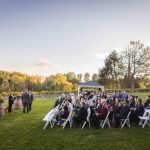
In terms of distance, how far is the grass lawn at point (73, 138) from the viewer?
32.1 ft

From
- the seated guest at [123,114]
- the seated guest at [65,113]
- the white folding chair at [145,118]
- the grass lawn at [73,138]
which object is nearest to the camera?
the grass lawn at [73,138]

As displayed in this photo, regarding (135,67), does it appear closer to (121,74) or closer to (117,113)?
(121,74)

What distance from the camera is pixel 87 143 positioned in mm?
10297

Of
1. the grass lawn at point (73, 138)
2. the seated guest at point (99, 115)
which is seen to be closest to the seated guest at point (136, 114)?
the grass lawn at point (73, 138)

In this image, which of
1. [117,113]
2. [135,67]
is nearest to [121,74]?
[135,67]

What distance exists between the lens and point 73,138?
11.1 m

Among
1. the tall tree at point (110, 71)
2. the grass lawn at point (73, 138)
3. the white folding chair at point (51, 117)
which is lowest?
the grass lawn at point (73, 138)

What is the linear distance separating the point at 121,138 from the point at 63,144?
232cm

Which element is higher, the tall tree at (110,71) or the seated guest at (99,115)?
the tall tree at (110,71)

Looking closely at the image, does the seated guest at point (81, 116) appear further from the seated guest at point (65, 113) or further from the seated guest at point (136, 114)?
the seated guest at point (136, 114)

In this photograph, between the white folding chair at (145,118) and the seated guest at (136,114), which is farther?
the seated guest at (136,114)

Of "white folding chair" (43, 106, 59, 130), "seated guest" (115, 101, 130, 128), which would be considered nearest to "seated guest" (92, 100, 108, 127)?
"seated guest" (115, 101, 130, 128)

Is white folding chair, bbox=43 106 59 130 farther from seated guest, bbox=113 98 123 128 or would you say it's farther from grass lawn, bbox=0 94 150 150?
seated guest, bbox=113 98 123 128

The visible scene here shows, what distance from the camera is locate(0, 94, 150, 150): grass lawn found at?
980 cm
